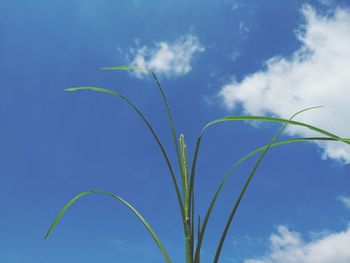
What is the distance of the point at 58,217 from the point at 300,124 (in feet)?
2.86

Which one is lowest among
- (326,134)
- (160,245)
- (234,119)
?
(160,245)

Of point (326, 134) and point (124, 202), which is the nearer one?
point (326, 134)

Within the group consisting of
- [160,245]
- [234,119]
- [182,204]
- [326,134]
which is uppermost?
[234,119]

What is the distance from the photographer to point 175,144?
141cm

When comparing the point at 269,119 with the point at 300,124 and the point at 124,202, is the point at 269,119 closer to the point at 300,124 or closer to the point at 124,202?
the point at 300,124

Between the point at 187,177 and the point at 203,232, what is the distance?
19 centimetres

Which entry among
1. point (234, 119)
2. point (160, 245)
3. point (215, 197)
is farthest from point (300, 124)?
point (160, 245)

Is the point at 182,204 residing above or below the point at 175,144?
below

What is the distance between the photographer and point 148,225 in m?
1.38

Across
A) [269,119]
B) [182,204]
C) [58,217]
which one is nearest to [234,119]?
[269,119]

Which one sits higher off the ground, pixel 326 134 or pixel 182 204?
pixel 326 134

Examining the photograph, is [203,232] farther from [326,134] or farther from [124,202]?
[326,134]

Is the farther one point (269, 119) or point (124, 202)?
point (124, 202)

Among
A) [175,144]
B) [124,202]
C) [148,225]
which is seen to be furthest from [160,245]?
[175,144]
